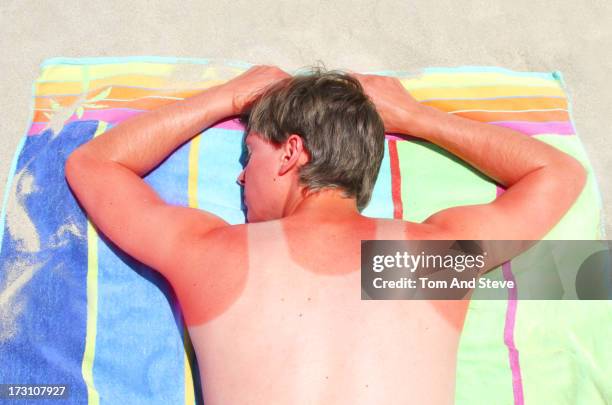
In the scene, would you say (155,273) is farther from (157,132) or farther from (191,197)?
(157,132)

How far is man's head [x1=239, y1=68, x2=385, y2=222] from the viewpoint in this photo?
5.99ft

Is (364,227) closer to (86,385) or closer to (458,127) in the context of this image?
(458,127)

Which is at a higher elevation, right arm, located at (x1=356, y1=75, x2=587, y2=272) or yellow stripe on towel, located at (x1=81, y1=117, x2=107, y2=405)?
right arm, located at (x1=356, y1=75, x2=587, y2=272)

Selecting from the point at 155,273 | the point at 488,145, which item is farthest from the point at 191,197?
the point at 488,145

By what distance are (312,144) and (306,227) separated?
1.05ft

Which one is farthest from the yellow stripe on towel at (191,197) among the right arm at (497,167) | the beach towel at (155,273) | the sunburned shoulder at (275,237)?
the right arm at (497,167)

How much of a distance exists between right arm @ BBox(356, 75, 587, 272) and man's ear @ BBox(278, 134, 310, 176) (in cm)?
44

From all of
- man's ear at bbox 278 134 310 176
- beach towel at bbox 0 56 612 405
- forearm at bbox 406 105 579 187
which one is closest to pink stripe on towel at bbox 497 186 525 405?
beach towel at bbox 0 56 612 405

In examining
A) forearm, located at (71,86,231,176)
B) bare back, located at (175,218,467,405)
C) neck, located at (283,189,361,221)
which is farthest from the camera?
forearm, located at (71,86,231,176)

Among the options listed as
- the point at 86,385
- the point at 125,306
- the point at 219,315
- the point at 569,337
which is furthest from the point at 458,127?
the point at 86,385

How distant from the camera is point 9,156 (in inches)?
91.4

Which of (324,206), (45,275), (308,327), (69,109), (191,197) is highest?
(69,109)

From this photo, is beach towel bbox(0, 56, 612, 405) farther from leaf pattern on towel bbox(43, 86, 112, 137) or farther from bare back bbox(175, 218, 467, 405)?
bare back bbox(175, 218, 467, 405)

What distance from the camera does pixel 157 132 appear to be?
2.07 meters
